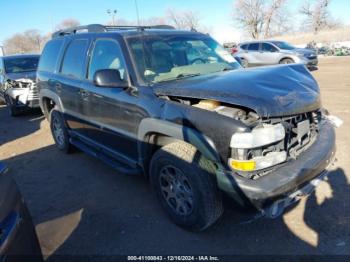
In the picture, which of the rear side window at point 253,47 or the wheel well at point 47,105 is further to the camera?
the rear side window at point 253,47

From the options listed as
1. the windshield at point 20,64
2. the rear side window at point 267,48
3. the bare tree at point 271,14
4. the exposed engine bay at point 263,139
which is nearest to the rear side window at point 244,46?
the rear side window at point 267,48

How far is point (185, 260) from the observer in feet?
9.16

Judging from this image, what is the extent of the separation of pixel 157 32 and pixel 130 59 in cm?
71

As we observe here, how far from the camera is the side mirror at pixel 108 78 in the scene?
3.34 meters

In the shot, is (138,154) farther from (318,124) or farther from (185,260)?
(318,124)

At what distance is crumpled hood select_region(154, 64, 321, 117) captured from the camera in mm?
2521

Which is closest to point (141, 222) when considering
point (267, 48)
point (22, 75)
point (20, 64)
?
point (22, 75)

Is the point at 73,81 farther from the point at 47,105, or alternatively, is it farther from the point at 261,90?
the point at 261,90

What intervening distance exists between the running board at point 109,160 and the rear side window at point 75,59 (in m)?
1.05

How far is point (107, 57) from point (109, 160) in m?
1.31

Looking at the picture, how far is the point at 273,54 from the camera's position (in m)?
16.7

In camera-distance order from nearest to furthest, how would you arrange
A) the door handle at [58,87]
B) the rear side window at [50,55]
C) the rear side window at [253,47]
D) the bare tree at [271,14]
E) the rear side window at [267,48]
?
the door handle at [58,87], the rear side window at [50,55], the rear side window at [267,48], the rear side window at [253,47], the bare tree at [271,14]

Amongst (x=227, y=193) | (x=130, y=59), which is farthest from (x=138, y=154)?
(x=227, y=193)

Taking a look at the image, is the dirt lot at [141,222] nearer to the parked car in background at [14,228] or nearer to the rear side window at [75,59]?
the parked car in background at [14,228]
